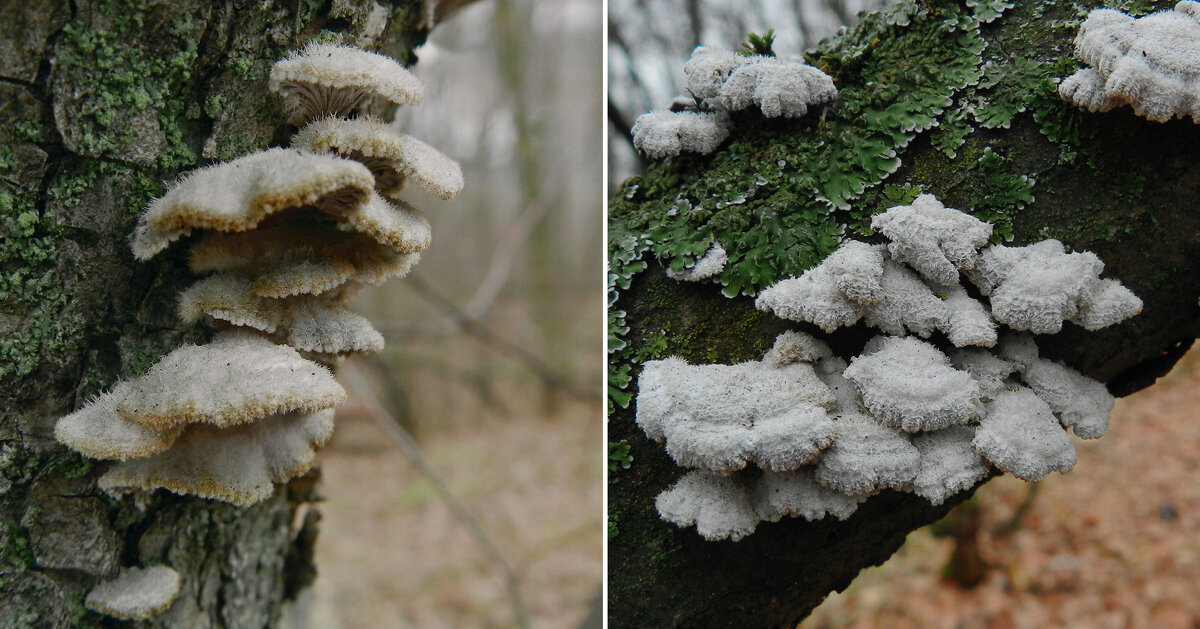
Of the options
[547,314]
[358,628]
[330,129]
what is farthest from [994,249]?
[547,314]

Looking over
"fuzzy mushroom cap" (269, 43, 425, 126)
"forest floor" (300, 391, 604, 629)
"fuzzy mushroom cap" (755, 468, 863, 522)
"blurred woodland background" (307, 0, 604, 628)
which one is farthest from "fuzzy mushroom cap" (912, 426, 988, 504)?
"forest floor" (300, 391, 604, 629)

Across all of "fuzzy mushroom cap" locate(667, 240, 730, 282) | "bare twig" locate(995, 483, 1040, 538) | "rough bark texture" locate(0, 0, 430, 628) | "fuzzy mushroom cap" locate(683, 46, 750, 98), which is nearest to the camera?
"rough bark texture" locate(0, 0, 430, 628)

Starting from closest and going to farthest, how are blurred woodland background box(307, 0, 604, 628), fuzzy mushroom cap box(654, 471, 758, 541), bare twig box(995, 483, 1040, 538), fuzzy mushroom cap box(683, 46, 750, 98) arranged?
fuzzy mushroom cap box(654, 471, 758, 541), fuzzy mushroom cap box(683, 46, 750, 98), bare twig box(995, 483, 1040, 538), blurred woodland background box(307, 0, 604, 628)

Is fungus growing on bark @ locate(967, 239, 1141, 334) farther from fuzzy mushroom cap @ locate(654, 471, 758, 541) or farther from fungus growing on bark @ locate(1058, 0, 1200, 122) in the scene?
fuzzy mushroom cap @ locate(654, 471, 758, 541)

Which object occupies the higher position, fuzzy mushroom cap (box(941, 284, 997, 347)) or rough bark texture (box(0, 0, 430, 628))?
rough bark texture (box(0, 0, 430, 628))

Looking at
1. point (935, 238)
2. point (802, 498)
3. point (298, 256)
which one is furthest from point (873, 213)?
point (298, 256)

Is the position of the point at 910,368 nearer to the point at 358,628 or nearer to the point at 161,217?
the point at 161,217

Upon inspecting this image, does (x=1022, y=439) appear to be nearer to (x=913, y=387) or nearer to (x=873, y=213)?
(x=913, y=387)

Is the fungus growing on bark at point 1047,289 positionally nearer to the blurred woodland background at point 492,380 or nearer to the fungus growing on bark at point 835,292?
the fungus growing on bark at point 835,292
